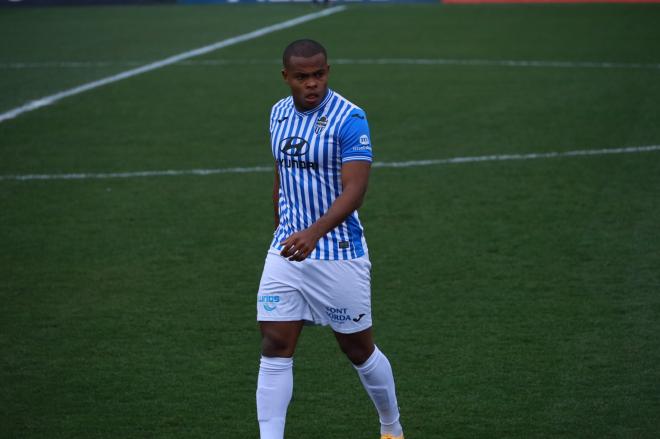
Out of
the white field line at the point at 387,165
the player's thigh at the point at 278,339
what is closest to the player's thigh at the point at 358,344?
the player's thigh at the point at 278,339

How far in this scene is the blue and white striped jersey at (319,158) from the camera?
200 inches

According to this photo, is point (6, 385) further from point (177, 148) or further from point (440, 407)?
point (177, 148)

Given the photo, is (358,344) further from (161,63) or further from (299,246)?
(161,63)

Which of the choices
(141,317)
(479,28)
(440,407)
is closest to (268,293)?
(440,407)

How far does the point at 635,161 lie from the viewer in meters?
11.9

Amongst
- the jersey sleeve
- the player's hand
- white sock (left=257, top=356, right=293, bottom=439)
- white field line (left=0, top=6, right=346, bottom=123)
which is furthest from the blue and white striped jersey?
white field line (left=0, top=6, right=346, bottom=123)

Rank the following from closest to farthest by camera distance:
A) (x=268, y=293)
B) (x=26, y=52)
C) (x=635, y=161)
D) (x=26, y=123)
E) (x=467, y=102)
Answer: (x=268, y=293) → (x=635, y=161) → (x=26, y=123) → (x=467, y=102) → (x=26, y=52)

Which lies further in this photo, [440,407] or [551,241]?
[551,241]

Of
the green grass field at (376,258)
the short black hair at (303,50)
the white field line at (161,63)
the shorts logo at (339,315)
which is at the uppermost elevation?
the short black hair at (303,50)

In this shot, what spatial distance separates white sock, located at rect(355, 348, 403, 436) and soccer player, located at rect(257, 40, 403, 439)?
11 centimetres

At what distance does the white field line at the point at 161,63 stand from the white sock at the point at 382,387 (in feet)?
35.0

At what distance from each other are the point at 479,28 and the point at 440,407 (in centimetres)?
1937

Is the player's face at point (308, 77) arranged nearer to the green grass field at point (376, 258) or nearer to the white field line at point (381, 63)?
the green grass field at point (376, 258)

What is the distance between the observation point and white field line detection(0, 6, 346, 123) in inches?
625
